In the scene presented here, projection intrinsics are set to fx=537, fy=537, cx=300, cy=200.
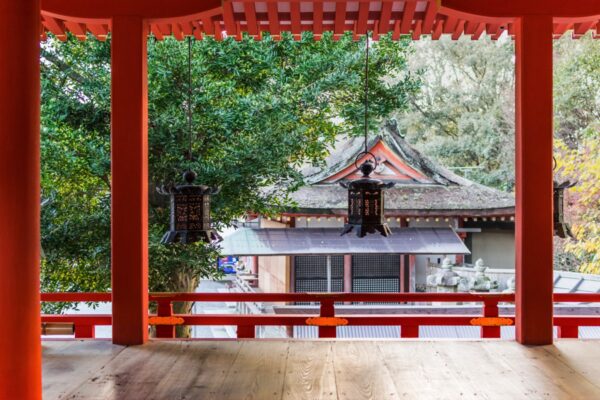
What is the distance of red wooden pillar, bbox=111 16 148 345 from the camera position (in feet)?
11.2

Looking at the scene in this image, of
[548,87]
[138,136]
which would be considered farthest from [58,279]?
[548,87]

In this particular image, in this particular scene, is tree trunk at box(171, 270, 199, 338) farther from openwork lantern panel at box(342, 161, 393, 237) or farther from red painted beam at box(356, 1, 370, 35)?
red painted beam at box(356, 1, 370, 35)

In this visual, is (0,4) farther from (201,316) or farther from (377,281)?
(377,281)

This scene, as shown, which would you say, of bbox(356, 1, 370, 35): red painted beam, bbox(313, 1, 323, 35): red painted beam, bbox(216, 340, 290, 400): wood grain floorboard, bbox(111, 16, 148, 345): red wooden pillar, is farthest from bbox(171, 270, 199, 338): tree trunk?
bbox(356, 1, 370, 35): red painted beam

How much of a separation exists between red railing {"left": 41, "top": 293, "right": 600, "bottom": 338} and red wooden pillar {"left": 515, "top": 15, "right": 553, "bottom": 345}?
0.51 metres

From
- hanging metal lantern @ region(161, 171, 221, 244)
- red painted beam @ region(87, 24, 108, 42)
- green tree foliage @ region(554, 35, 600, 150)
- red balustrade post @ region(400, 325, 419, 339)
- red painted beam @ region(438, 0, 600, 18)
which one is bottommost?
red balustrade post @ region(400, 325, 419, 339)

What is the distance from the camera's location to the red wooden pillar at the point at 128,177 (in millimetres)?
3412

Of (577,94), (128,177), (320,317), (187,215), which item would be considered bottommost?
(320,317)

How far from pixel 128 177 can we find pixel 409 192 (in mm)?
6095

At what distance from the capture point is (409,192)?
879 centimetres

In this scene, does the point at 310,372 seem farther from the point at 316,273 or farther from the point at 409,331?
the point at 316,273

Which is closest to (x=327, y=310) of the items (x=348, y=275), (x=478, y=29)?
(x=478, y=29)

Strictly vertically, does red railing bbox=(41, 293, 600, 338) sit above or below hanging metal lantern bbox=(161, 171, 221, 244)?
below

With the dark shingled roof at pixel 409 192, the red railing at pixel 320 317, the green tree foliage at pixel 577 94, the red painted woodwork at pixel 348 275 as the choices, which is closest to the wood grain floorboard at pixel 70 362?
the red railing at pixel 320 317
